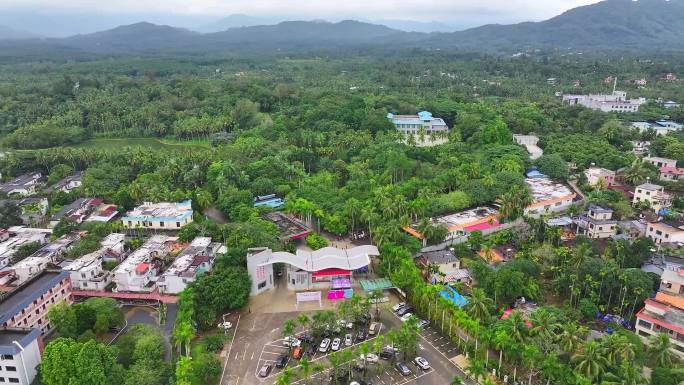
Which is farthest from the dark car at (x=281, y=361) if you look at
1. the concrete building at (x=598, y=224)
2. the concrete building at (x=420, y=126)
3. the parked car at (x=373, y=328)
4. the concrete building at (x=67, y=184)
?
the concrete building at (x=420, y=126)

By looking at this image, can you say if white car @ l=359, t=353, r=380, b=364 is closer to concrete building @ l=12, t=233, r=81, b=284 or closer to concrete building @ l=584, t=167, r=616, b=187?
concrete building @ l=12, t=233, r=81, b=284

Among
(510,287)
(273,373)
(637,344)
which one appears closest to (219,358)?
(273,373)

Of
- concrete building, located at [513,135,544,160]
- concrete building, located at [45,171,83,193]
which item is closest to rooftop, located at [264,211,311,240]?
concrete building, located at [45,171,83,193]

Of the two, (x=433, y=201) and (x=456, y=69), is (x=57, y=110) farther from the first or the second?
(x=456, y=69)

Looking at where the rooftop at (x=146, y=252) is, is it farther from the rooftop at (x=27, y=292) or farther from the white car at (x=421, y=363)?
the white car at (x=421, y=363)

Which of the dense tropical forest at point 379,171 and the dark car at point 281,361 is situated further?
the dark car at point 281,361

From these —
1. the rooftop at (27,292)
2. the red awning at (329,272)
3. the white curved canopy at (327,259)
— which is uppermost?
the rooftop at (27,292)
